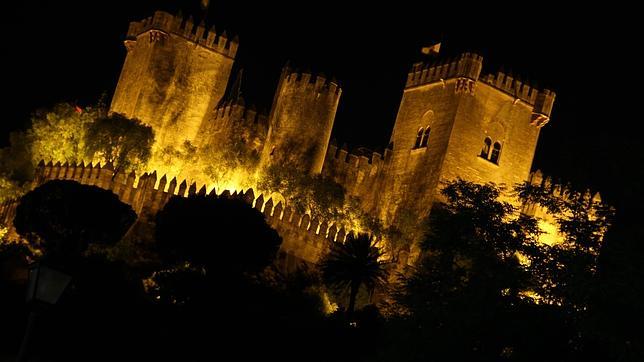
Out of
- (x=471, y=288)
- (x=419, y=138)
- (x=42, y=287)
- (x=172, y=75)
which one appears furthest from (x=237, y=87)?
(x=42, y=287)

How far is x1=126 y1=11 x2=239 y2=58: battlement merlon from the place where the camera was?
163 ft

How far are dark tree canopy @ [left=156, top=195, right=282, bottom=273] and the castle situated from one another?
6667mm

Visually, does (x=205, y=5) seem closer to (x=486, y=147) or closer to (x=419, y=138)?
(x=419, y=138)

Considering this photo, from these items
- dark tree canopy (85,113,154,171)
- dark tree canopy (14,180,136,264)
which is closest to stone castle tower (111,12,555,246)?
dark tree canopy (85,113,154,171)

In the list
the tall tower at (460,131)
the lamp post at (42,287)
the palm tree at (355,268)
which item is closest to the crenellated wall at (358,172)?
the tall tower at (460,131)

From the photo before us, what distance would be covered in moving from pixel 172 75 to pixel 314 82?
7833 millimetres

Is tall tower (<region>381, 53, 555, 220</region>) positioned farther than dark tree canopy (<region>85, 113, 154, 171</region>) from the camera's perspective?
Yes

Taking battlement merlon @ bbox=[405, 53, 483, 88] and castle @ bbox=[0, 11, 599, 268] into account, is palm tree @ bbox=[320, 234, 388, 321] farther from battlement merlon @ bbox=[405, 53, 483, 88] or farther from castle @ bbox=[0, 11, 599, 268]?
battlement merlon @ bbox=[405, 53, 483, 88]

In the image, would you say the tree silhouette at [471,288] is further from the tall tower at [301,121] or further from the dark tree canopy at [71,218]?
the tall tower at [301,121]

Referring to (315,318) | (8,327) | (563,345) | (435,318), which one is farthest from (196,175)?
(563,345)

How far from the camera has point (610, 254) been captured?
2100 centimetres

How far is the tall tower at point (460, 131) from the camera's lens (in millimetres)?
46375

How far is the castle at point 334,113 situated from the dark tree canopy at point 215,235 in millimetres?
6667

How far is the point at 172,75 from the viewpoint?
161 ft
